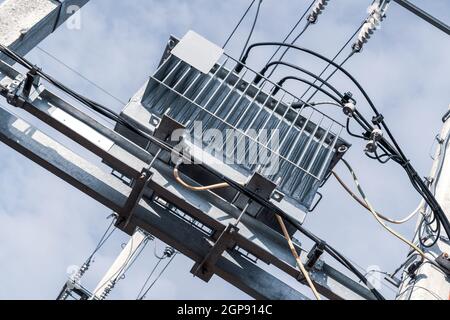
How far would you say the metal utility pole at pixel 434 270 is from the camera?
207 inches

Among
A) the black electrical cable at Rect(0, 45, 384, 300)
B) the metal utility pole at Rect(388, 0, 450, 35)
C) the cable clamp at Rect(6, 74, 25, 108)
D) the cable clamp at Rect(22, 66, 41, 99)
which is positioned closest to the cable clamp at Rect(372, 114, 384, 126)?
the black electrical cable at Rect(0, 45, 384, 300)

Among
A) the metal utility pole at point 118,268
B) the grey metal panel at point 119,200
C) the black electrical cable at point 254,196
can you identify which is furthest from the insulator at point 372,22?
the metal utility pole at point 118,268

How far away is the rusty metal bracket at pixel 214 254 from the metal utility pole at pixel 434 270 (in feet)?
4.80

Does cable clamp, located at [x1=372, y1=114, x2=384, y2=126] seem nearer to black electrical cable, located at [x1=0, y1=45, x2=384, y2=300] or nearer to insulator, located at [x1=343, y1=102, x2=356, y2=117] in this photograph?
insulator, located at [x1=343, y1=102, x2=356, y2=117]

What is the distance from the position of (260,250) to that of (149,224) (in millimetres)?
843

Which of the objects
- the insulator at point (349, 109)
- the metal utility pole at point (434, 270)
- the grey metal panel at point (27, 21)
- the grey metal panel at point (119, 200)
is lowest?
the grey metal panel at point (119, 200)

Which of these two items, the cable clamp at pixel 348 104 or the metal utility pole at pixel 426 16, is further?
the metal utility pole at pixel 426 16

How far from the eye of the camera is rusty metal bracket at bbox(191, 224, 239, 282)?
16.1ft

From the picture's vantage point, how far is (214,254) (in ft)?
16.5

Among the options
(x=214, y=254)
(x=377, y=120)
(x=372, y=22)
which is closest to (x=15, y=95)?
(x=214, y=254)

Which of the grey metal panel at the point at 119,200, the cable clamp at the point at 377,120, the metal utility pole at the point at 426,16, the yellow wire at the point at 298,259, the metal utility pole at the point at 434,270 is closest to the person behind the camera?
the yellow wire at the point at 298,259

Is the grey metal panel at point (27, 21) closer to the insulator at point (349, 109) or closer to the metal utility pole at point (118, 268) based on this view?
the insulator at point (349, 109)
